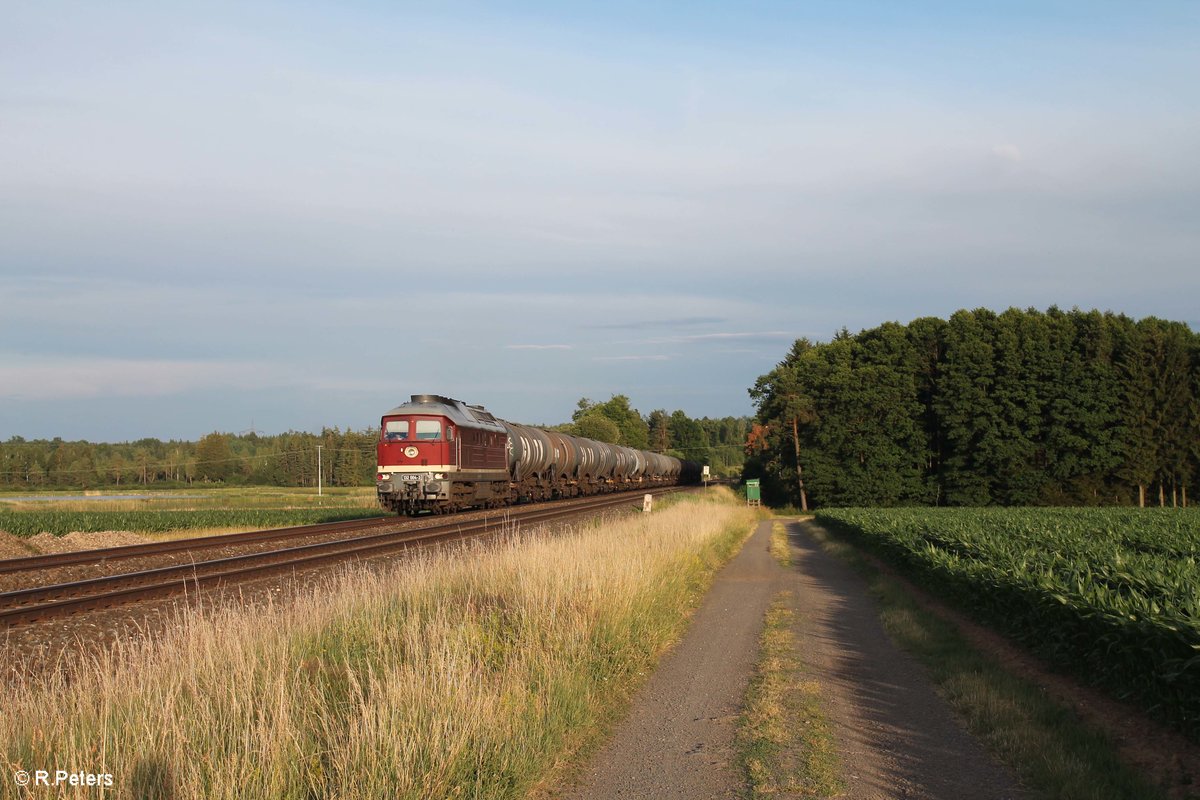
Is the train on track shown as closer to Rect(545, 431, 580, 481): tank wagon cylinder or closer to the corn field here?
Rect(545, 431, 580, 481): tank wagon cylinder

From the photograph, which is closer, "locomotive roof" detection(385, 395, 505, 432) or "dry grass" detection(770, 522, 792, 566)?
"dry grass" detection(770, 522, 792, 566)

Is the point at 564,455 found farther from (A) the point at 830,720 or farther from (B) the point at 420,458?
(A) the point at 830,720

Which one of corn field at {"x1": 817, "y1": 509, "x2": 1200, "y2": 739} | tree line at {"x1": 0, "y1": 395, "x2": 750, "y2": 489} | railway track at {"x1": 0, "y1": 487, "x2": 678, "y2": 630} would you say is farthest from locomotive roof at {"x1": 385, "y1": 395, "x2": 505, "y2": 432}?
tree line at {"x1": 0, "y1": 395, "x2": 750, "y2": 489}

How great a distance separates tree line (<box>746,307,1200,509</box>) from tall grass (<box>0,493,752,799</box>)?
4723 centimetres

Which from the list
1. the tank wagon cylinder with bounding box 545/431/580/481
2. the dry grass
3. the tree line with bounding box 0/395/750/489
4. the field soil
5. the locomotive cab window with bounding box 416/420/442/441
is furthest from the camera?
the tree line with bounding box 0/395/750/489

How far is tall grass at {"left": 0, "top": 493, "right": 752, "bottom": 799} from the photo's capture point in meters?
5.23

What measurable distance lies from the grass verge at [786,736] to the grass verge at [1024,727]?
54.6 inches

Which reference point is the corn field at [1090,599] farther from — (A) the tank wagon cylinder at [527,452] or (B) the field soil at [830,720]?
(A) the tank wagon cylinder at [527,452]

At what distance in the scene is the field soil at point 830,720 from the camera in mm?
6426

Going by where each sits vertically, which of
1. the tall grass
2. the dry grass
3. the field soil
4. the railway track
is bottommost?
the dry grass

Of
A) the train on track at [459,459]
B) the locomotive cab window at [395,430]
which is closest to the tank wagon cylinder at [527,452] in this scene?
the train on track at [459,459]

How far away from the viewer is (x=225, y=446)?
168875 millimetres

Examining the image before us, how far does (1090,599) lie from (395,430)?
84.3 feet

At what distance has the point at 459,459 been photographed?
105ft
